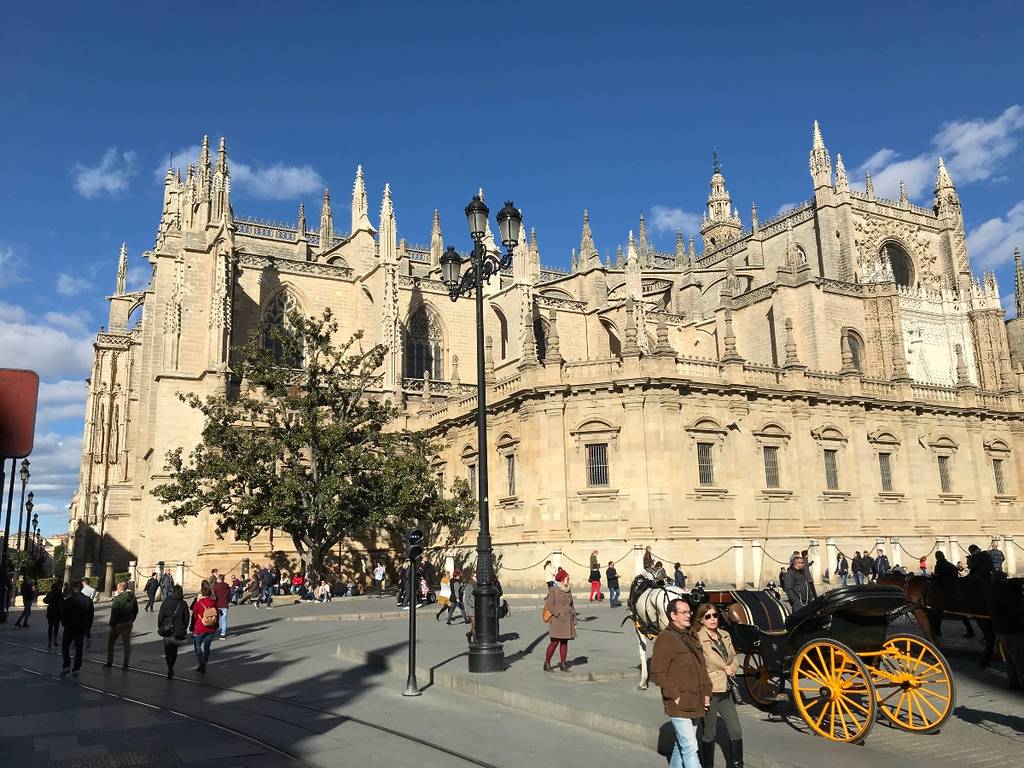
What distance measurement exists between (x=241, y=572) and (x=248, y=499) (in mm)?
5561

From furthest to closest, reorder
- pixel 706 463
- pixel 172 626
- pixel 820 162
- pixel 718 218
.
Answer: pixel 718 218, pixel 820 162, pixel 706 463, pixel 172 626

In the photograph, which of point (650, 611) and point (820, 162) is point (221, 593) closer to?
point (650, 611)

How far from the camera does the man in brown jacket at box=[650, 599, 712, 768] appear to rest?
18.7 ft

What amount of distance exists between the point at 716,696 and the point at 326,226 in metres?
49.2

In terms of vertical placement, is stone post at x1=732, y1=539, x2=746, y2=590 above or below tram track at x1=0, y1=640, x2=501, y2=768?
above

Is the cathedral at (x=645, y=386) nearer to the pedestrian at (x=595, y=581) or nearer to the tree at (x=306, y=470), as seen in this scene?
the pedestrian at (x=595, y=581)

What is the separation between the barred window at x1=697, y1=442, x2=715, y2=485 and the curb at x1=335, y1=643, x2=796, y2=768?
15679 mm

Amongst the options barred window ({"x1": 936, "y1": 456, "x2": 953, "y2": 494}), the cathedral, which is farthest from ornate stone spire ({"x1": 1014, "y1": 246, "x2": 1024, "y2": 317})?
barred window ({"x1": 936, "y1": 456, "x2": 953, "y2": 494})

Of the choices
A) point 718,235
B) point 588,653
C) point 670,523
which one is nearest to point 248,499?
point 670,523

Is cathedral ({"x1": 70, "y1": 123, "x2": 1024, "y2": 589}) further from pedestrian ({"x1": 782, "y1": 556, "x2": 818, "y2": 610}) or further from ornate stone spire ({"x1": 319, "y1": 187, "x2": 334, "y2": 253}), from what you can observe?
pedestrian ({"x1": 782, "y1": 556, "x2": 818, "y2": 610})

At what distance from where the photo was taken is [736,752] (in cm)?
615

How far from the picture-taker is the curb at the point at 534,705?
761cm

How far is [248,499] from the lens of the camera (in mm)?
25703

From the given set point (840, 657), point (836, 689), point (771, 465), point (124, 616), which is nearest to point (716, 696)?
point (836, 689)
